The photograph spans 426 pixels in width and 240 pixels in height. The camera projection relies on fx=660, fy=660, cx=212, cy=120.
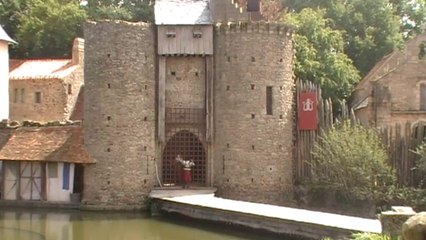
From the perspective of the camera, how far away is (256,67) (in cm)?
2583

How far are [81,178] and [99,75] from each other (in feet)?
14.3

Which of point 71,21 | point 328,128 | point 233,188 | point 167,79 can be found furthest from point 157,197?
point 71,21

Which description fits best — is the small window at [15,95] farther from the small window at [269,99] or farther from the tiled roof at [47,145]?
the small window at [269,99]

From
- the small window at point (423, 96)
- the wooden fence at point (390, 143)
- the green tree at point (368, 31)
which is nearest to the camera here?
the wooden fence at point (390, 143)

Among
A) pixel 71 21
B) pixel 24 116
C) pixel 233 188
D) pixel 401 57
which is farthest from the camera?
pixel 71 21

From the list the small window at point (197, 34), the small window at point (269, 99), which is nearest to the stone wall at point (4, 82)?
the small window at point (197, 34)

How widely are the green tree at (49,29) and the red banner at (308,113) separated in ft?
66.1

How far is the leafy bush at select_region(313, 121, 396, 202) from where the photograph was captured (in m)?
23.3

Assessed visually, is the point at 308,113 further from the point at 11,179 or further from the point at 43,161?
the point at 11,179

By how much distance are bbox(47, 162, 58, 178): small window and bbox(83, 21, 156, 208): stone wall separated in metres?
1.37

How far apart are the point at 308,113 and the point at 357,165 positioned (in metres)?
3.59

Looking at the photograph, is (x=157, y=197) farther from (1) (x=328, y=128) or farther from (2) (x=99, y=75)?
(1) (x=328, y=128)

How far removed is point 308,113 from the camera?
26.2m

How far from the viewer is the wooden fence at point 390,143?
24.1 metres
